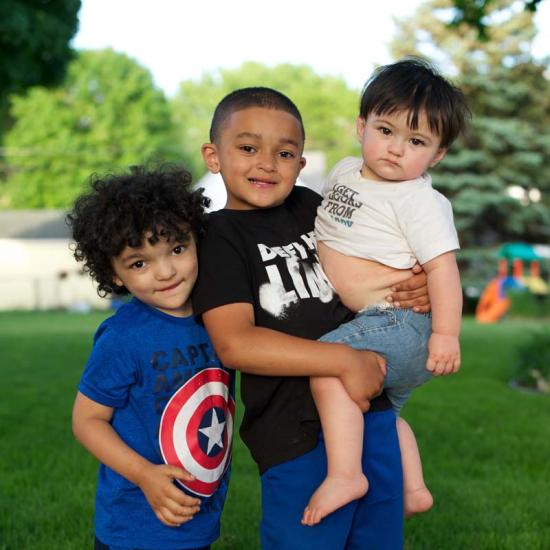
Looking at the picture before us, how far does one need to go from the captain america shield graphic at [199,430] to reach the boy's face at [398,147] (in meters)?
0.82

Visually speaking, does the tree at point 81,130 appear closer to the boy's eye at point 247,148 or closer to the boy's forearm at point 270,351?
the boy's eye at point 247,148

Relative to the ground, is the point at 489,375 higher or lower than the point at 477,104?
lower

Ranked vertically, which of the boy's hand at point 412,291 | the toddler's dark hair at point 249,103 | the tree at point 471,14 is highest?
the tree at point 471,14

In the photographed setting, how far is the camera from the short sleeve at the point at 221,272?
8.13 ft

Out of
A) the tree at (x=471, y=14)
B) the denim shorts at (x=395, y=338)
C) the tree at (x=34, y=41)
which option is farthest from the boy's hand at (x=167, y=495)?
the tree at (x=34, y=41)

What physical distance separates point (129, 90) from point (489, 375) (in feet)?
163

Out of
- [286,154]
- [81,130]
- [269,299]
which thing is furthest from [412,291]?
[81,130]

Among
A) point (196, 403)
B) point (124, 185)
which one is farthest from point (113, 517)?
point (124, 185)

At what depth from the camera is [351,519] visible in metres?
2.58

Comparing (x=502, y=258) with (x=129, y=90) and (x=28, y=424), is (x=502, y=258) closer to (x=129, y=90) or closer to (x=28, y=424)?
(x=28, y=424)

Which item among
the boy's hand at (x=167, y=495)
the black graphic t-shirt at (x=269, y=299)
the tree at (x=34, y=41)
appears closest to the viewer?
the boy's hand at (x=167, y=495)

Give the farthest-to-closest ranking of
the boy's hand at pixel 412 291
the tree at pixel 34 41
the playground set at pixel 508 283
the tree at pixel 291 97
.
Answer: the tree at pixel 291 97 < the playground set at pixel 508 283 < the tree at pixel 34 41 < the boy's hand at pixel 412 291

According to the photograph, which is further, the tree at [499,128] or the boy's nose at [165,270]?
the tree at [499,128]

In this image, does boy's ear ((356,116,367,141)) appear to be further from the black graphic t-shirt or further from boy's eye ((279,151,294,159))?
the black graphic t-shirt
